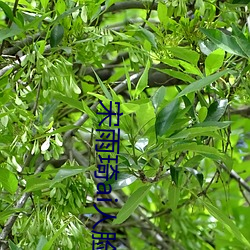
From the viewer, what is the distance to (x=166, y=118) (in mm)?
770

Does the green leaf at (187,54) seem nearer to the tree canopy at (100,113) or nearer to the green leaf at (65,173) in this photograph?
the tree canopy at (100,113)

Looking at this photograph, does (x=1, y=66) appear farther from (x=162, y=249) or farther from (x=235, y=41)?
(x=162, y=249)

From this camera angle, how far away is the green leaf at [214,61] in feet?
2.78

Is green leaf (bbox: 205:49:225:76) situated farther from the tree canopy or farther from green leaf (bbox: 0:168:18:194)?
Result: green leaf (bbox: 0:168:18:194)

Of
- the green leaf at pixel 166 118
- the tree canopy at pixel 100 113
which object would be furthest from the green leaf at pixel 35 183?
the green leaf at pixel 166 118

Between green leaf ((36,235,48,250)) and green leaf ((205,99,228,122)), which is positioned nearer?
green leaf ((36,235,48,250))

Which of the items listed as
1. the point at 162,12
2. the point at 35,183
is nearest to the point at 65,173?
the point at 35,183

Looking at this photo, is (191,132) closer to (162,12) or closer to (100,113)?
(100,113)

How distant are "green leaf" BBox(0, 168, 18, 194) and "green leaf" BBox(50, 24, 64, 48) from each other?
0.18m


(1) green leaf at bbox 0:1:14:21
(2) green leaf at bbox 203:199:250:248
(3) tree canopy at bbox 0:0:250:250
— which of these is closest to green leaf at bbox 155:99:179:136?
(3) tree canopy at bbox 0:0:250:250

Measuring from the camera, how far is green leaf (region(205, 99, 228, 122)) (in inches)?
33.8

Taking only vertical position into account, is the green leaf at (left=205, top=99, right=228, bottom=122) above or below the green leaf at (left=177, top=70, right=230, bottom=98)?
below

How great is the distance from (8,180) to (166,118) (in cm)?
21

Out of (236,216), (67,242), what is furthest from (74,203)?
(236,216)
